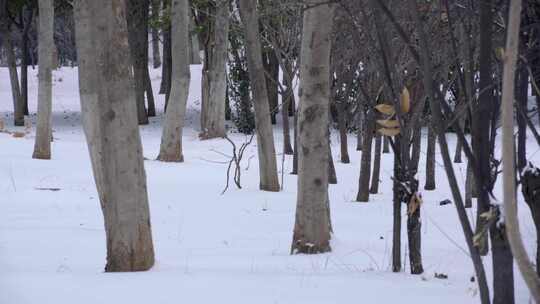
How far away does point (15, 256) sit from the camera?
663 cm

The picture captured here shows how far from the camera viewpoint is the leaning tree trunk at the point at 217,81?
805 inches

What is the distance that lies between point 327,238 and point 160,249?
1.60m

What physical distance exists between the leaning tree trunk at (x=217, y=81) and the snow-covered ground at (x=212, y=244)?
13.1 ft

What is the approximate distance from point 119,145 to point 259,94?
7289 mm

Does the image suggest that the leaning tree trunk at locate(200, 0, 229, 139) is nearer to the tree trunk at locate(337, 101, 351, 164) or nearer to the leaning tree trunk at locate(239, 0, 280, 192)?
the tree trunk at locate(337, 101, 351, 164)

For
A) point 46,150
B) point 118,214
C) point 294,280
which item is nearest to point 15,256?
point 118,214

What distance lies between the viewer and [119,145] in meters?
5.77

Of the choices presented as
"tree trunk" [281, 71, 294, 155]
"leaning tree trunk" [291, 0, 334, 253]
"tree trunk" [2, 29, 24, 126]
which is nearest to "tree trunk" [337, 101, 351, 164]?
"tree trunk" [281, 71, 294, 155]

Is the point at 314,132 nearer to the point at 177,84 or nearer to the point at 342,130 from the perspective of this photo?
the point at 177,84

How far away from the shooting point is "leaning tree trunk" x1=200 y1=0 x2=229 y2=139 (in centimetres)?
2045

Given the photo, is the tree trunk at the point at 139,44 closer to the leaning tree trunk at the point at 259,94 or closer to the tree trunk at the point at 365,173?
the leaning tree trunk at the point at 259,94

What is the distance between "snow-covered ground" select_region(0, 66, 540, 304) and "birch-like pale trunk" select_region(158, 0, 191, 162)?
0.46m

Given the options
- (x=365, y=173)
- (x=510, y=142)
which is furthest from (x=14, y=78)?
(x=510, y=142)

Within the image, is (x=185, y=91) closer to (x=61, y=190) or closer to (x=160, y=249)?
(x=61, y=190)
